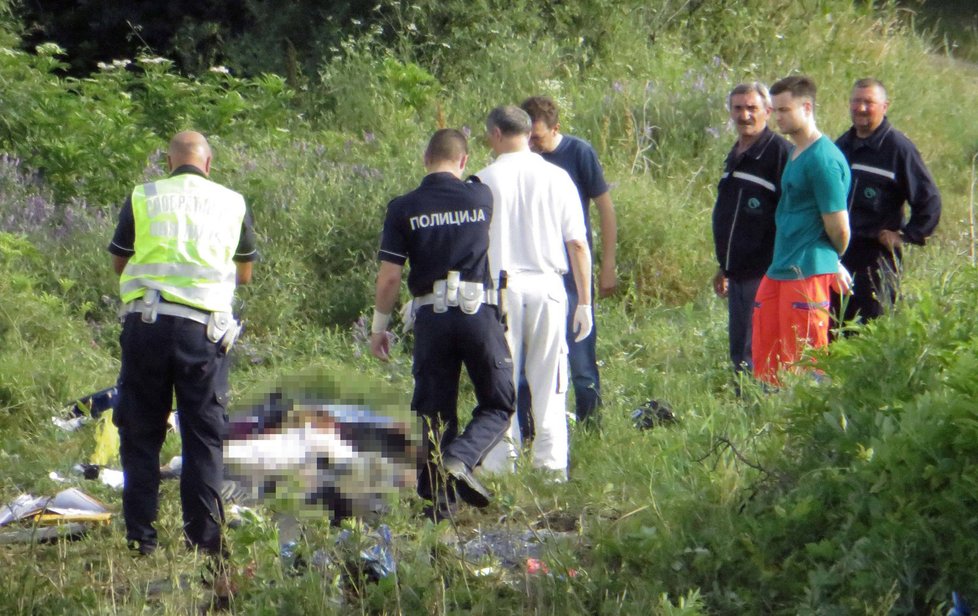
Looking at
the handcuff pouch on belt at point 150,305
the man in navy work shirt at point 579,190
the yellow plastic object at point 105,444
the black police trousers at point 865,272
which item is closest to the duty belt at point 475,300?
the man in navy work shirt at point 579,190

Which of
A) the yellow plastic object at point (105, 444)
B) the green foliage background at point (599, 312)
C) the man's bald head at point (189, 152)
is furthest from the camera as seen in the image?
the yellow plastic object at point (105, 444)

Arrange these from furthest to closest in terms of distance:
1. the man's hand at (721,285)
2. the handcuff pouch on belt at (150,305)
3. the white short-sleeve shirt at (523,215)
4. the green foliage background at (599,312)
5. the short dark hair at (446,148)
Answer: the man's hand at (721,285) < the white short-sleeve shirt at (523,215) < the short dark hair at (446,148) < the handcuff pouch on belt at (150,305) < the green foliage background at (599,312)

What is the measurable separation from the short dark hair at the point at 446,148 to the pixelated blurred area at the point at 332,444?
1129 mm

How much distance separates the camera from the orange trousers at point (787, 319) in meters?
6.29

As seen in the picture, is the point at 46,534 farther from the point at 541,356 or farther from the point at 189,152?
the point at 541,356

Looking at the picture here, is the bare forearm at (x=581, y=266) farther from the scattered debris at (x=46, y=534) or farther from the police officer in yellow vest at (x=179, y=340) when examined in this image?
the scattered debris at (x=46, y=534)

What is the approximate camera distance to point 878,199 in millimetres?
6871

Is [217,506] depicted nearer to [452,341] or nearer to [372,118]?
[452,341]

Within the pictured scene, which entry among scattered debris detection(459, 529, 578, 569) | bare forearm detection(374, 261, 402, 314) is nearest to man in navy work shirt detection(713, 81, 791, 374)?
bare forearm detection(374, 261, 402, 314)

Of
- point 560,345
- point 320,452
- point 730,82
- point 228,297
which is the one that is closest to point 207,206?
point 228,297

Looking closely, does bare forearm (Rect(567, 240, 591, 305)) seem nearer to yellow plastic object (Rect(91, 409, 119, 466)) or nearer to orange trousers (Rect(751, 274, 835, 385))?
orange trousers (Rect(751, 274, 835, 385))

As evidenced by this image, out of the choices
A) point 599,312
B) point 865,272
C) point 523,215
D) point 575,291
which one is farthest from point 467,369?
point 599,312

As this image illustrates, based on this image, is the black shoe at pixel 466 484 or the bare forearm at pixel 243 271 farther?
the bare forearm at pixel 243 271

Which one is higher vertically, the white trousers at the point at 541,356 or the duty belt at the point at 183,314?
the duty belt at the point at 183,314
